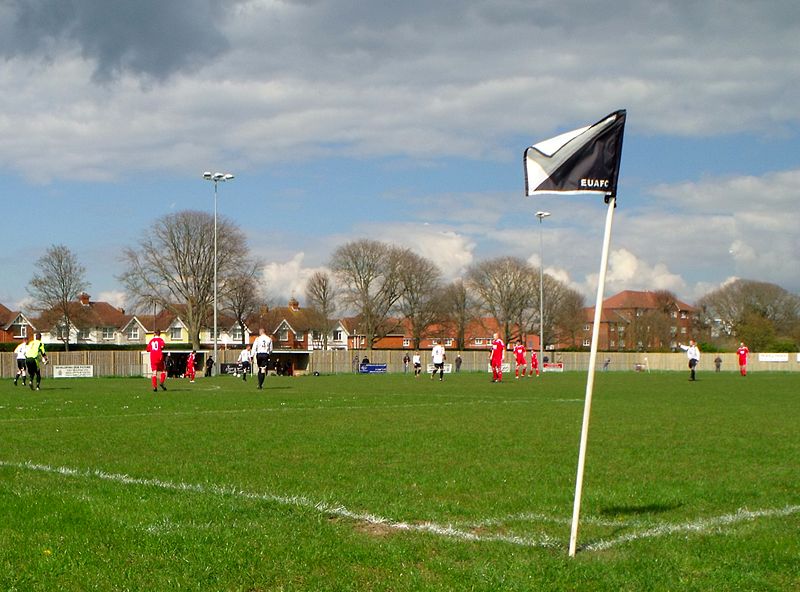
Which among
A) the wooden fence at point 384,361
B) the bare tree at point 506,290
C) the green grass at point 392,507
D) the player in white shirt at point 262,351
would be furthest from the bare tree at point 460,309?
the green grass at point 392,507

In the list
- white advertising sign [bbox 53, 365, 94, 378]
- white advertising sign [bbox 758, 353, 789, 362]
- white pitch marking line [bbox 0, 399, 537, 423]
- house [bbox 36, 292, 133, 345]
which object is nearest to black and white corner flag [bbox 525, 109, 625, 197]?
white pitch marking line [bbox 0, 399, 537, 423]

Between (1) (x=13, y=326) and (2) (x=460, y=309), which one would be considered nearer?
(2) (x=460, y=309)

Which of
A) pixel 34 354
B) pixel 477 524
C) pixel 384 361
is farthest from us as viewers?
pixel 384 361

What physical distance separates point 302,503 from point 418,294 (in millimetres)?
96972

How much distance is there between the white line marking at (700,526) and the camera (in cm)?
667

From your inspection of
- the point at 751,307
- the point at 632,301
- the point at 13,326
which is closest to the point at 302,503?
the point at 751,307

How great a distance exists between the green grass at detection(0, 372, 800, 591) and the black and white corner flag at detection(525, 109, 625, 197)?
259 centimetres

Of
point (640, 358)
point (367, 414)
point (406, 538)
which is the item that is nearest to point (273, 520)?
point (406, 538)

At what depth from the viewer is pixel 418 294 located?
104750 millimetres

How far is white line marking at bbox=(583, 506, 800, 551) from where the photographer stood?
667 cm

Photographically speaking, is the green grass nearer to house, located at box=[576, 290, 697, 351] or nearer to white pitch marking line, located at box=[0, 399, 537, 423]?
white pitch marking line, located at box=[0, 399, 537, 423]

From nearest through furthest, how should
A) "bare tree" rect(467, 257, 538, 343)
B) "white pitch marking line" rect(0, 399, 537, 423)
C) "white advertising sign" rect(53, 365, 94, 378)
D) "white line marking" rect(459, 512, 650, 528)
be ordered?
"white line marking" rect(459, 512, 650, 528) < "white pitch marking line" rect(0, 399, 537, 423) < "white advertising sign" rect(53, 365, 94, 378) < "bare tree" rect(467, 257, 538, 343)

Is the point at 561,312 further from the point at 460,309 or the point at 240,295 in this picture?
the point at 240,295

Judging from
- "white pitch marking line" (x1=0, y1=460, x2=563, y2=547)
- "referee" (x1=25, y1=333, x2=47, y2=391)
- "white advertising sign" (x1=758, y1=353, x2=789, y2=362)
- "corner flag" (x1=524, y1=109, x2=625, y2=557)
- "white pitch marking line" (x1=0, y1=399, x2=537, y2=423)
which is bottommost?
"white advertising sign" (x1=758, y1=353, x2=789, y2=362)
